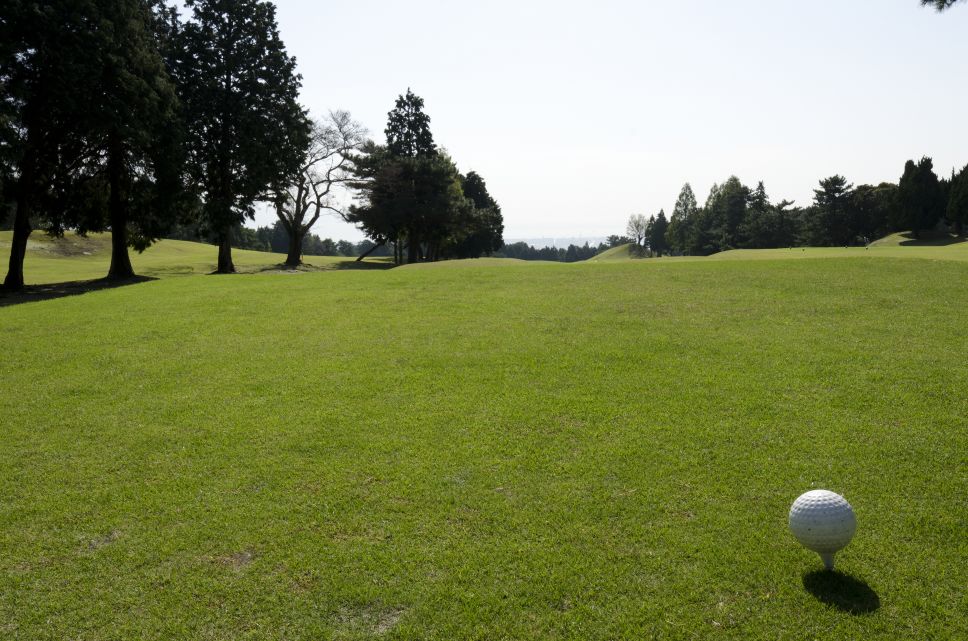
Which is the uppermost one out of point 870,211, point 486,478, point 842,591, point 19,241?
point 870,211

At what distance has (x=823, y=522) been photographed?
4.35 meters

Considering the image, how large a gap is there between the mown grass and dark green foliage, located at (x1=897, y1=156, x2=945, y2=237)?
65.9 m

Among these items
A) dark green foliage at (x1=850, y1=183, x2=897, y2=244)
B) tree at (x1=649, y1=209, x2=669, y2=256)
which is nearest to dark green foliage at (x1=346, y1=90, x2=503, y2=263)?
dark green foliage at (x1=850, y1=183, x2=897, y2=244)

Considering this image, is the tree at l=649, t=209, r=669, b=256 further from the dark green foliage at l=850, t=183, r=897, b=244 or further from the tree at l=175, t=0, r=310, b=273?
the tree at l=175, t=0, r=310, b=273

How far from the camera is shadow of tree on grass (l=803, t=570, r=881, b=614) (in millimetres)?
4363

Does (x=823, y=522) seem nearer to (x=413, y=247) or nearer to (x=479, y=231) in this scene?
(x=413, y=247)

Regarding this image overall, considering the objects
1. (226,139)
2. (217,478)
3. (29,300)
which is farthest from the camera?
(226,139)

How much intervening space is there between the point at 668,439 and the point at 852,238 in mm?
85888

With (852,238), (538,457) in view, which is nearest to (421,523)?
(538,457)

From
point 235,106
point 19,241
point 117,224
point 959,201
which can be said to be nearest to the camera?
point 19,241

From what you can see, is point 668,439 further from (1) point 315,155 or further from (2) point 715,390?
(1) point 315,155

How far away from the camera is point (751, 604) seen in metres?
4.44

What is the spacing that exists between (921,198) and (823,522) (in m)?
77.5

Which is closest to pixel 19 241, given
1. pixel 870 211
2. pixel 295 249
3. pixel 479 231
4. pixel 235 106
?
pixel 235 106
